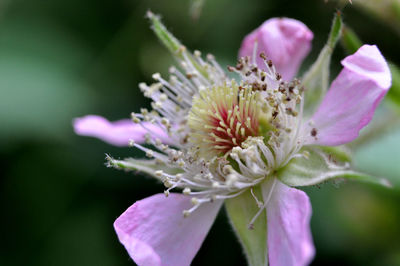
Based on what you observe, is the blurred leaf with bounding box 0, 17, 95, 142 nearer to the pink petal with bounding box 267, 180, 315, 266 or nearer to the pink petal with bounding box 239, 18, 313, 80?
the pink petal with bounding box 239, 18, 313, 80

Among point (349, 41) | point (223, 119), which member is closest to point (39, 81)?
point (223, 119)

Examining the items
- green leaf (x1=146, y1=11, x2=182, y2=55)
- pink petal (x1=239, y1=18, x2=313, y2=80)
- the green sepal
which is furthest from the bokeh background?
green leaf (x1=146, y1=11, x2=182, y2=55)

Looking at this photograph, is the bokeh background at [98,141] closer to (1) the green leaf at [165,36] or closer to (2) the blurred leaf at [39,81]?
(2) the blurred leaf at [39,81]

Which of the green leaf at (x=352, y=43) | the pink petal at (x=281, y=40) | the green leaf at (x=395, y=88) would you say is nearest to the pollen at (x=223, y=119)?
the pink petal at (x=281, y=40)

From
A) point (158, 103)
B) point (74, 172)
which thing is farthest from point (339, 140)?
point (74, 172)

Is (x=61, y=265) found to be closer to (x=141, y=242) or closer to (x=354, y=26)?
(x=141, y=242)

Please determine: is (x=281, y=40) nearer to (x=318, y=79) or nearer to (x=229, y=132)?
(x=318, y=79)
